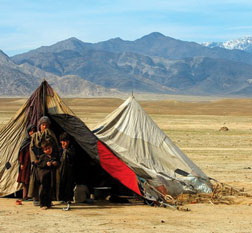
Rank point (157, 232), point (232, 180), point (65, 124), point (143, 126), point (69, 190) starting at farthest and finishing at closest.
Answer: point (232, 180) < point (143, 126) < point (65, 124) < point (69, 190) < point (157, 232)

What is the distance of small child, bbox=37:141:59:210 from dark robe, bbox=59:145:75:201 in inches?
5.8

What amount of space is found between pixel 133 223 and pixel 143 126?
186 inches

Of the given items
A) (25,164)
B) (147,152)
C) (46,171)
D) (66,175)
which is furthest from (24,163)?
(147,152)

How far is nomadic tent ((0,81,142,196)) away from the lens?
1226cm

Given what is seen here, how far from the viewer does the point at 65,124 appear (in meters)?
12.4

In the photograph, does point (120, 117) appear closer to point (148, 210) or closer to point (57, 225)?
point (148, 210)

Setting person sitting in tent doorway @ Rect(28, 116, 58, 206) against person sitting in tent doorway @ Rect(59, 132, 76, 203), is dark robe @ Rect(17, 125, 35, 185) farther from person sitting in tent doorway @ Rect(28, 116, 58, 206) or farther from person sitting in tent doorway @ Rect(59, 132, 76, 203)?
person sitting in tent doorway @ Rect(59, 132, 76, 203)

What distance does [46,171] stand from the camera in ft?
37.1

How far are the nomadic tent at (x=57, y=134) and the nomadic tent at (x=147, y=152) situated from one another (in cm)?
81

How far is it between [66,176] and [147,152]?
3.07m

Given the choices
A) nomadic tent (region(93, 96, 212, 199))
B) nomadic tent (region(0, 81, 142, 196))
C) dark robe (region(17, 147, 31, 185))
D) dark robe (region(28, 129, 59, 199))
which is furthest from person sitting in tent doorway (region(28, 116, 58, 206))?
nomadic tent (region(93, 96, 212, 199))

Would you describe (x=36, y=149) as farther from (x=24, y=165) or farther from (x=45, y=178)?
(x=24, y=165)

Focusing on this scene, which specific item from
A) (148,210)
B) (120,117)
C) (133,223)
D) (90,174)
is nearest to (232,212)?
(148,210)

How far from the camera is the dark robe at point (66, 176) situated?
11445 millimetres
